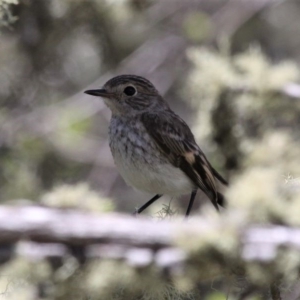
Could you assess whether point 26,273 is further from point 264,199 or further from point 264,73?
point 264,73

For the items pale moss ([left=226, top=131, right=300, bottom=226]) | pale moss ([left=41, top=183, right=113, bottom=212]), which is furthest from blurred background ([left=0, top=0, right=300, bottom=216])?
pale moss ([left=226, top=131, right=300, bottom=226])

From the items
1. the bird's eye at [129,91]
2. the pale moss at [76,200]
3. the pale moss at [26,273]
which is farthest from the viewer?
the bird's eye at [129,91]

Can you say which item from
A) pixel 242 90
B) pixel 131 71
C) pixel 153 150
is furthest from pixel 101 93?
pixel 131 71

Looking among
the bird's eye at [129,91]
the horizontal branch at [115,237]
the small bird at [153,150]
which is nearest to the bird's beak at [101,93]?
the small bird at [153,150]

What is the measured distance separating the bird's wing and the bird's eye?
305 millimetres

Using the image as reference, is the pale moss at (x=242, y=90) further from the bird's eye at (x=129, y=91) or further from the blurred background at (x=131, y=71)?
the bird's eye at (x=129, y=91)

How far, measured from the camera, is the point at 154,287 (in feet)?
8.25

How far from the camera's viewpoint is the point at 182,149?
5.58 meters

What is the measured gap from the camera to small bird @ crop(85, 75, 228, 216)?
525cm

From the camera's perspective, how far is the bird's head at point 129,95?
5.81 metres

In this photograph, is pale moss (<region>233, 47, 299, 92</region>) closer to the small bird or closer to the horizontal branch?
the small bird

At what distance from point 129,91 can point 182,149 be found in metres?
0.75

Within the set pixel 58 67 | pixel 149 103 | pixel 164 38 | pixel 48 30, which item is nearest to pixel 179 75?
pixel 164 38

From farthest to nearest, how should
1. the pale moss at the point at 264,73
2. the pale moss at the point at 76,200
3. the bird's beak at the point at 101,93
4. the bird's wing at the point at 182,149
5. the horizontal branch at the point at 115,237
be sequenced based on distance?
the bird's beak at the point at 101,93 → the bird's wing at the point at 182,149 → the pale moss at the point at 264,73 → the pale moss at the point at 76,200 → the horizontal branch at the point at 115,237
